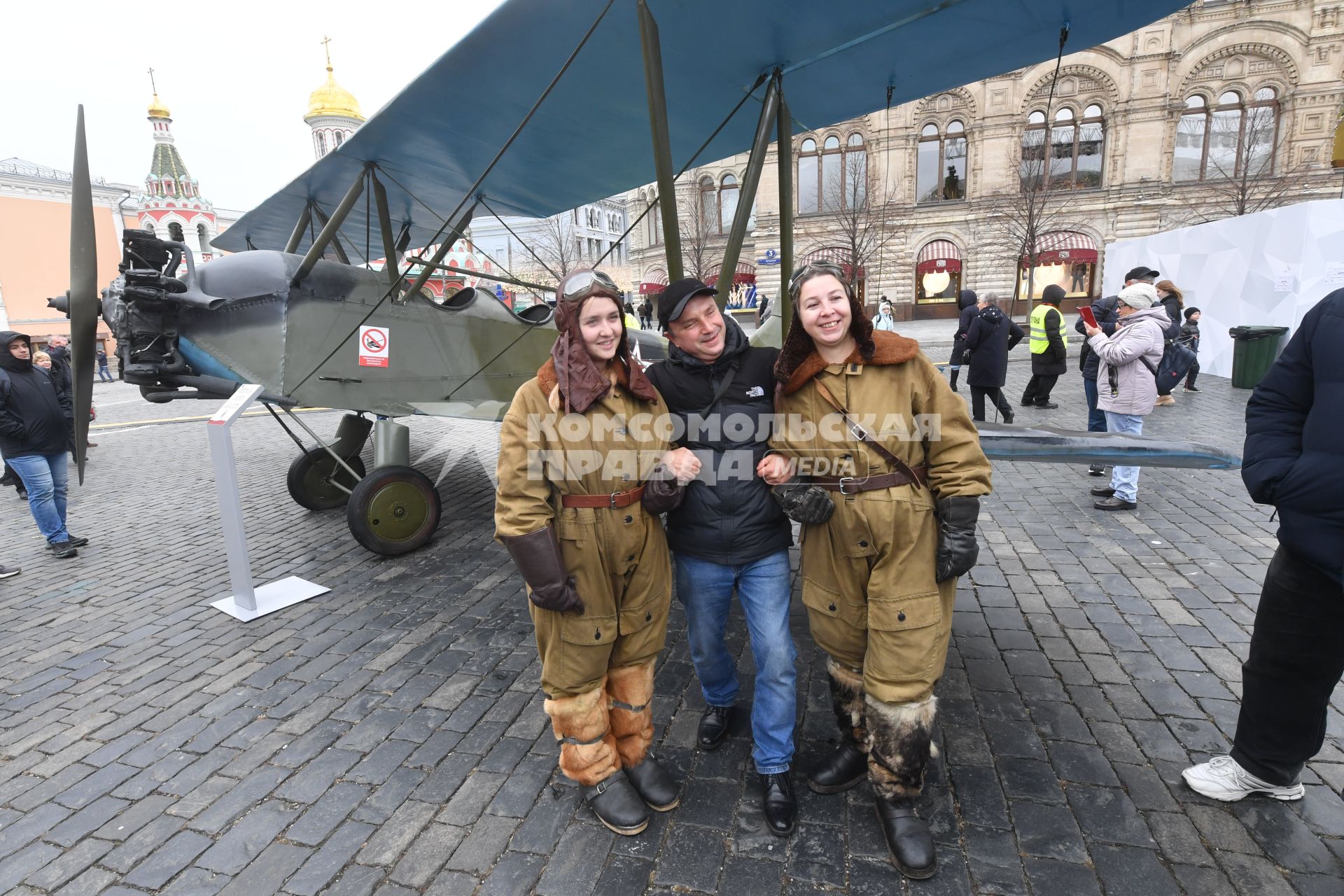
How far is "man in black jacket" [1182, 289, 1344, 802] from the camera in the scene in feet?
5.62

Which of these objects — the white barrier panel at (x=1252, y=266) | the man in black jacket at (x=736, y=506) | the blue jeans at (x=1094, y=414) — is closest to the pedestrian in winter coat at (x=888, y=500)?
the man in black jacket at (x=736, y=506)

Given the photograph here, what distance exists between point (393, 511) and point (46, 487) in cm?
301

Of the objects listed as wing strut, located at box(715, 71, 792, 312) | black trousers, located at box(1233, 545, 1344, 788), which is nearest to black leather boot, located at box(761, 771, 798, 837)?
black trousers, located at box(1233, 545, 1344, 788)

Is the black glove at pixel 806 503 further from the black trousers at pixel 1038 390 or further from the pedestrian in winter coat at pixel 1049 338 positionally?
the black trousers at pixel 1038 390

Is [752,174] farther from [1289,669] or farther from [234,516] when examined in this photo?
[234,516]

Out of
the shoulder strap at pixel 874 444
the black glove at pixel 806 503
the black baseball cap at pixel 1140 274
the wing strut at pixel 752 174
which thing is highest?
the wing strut at pixel 752 174

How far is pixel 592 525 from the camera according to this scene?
6.56ft

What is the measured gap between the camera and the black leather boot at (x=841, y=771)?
2273mm

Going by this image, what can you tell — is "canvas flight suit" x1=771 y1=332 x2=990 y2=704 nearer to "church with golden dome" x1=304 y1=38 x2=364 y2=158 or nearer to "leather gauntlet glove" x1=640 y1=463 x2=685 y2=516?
"leather gauntlet glove" x1=640 y1=463 x2=685 y2=516

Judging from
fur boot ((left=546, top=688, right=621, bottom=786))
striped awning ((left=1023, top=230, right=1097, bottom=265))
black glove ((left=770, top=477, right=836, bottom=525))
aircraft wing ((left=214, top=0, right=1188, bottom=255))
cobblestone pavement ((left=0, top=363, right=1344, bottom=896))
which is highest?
striped awning ((left=1023, top=230, right=1097, bottom=265))

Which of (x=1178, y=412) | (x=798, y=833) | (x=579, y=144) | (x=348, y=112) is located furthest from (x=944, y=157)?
(x=348, y=112)

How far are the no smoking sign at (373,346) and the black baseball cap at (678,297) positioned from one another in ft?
12.5

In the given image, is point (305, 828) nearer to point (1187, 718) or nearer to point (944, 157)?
point (1187, 718)

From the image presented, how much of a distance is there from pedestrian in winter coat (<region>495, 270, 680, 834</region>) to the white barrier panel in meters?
12.6
